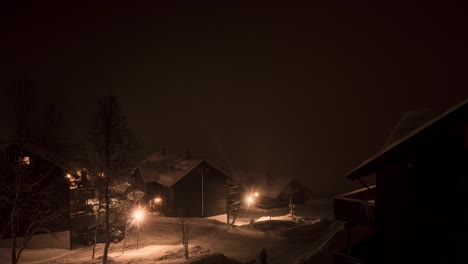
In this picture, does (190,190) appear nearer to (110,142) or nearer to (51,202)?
(51,202)

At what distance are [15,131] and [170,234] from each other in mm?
20982

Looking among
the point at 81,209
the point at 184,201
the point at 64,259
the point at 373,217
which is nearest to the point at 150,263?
the point at 64,259

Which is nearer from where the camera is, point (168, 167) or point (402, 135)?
point (402, 135)

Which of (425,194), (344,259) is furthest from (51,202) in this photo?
(425,194)

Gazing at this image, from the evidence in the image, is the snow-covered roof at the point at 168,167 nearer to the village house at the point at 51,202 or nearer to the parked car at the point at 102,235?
the parked car at the point at 102,235

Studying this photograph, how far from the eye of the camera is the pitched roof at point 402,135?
490 inches

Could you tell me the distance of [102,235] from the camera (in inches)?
1223

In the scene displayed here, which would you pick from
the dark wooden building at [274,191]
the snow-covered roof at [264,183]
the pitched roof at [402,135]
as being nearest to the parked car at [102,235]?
the pitched roof at [402,135]

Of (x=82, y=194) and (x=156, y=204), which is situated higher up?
(x=82, y=194)

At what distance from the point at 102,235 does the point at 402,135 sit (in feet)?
87.7

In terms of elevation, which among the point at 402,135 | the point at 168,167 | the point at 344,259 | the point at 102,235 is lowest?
the point at 102,235

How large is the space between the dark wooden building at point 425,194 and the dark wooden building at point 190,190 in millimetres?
33554

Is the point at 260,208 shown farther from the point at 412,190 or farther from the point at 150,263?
the point at 412,190

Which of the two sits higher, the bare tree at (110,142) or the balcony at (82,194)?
the bare tree at (110,142)
